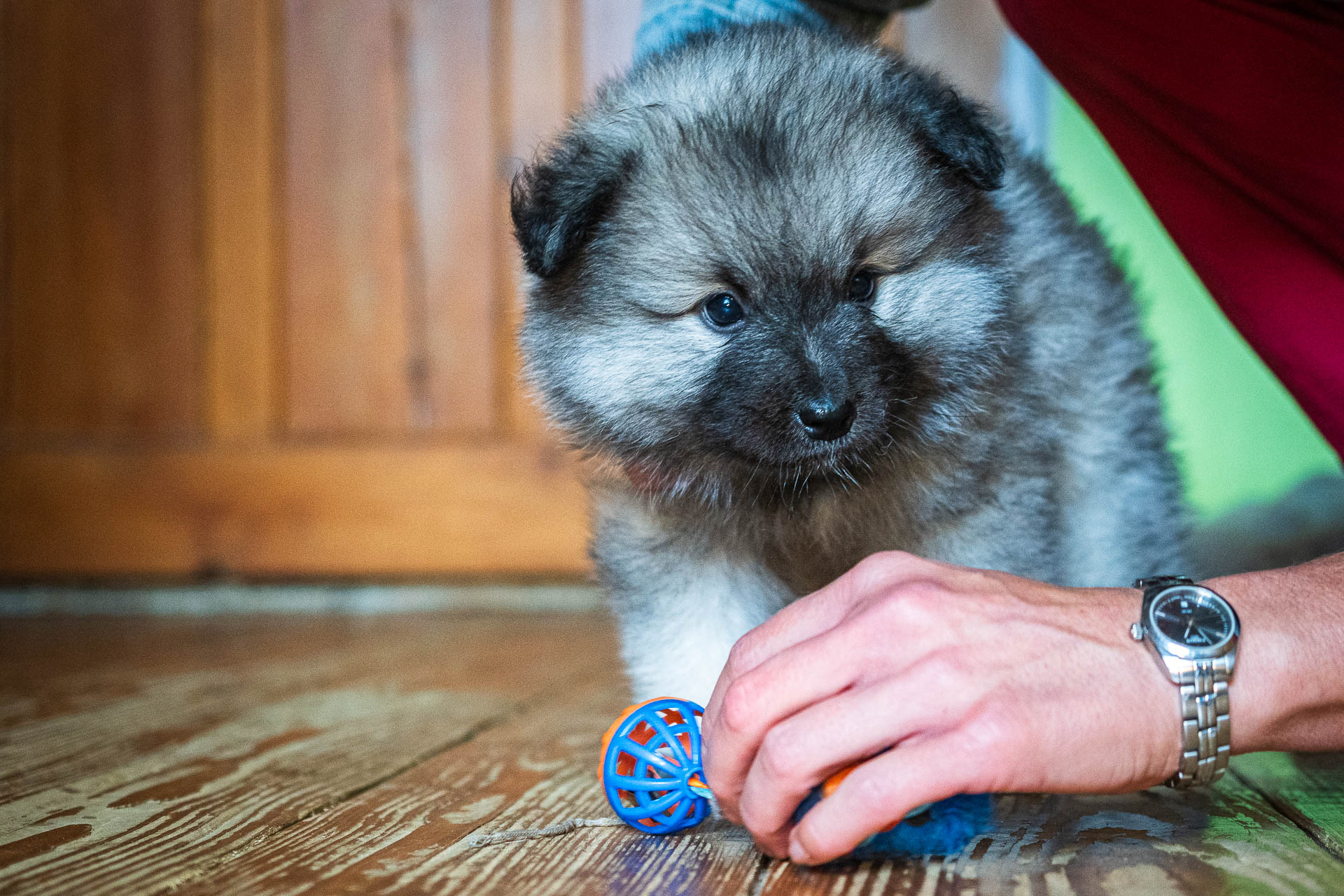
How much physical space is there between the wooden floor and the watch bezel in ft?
0.69

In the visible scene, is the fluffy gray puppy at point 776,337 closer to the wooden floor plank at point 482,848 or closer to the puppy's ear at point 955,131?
the puppy's ear at point 955,131

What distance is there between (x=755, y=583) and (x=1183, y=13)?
0.95 meters

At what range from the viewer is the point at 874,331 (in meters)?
1.42

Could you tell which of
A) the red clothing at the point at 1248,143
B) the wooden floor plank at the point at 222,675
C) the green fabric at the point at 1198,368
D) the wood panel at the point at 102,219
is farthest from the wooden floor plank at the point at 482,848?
the wood panel at the point at 102,219

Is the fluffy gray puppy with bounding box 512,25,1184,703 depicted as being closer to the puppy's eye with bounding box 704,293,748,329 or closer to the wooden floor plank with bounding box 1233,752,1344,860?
the puppy's eye with bounding box 704,293,748,329

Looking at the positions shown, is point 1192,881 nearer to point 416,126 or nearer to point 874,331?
point 874,331

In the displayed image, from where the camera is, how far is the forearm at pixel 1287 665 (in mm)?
1071

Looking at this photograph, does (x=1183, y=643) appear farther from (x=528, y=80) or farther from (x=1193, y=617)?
(x=528, y=80)

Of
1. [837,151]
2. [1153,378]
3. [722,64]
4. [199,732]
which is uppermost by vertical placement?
[722,64]

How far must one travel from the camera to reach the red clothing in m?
1.45

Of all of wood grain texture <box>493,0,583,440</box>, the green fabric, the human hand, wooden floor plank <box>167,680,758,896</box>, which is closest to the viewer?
the human hand

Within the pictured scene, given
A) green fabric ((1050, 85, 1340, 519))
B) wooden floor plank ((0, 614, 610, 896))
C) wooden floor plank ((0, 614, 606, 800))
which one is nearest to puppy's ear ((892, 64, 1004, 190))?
Result: wooden floor plank ((0, 614, 610, 896))

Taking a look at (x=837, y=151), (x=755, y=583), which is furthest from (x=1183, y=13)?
(x=755, y=583)

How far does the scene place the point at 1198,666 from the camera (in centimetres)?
104
